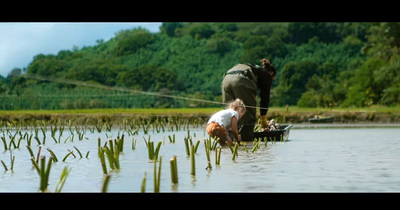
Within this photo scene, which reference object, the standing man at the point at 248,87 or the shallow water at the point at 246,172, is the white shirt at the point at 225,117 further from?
the standing man at the point at 248,87

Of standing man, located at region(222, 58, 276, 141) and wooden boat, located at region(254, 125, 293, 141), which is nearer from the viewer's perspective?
standing man, located at region(222, 58, 276, 141)

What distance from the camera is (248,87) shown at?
1359 centimetres

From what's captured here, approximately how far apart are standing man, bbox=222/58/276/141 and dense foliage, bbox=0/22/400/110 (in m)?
45.7

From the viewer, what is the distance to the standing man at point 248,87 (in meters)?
13.6

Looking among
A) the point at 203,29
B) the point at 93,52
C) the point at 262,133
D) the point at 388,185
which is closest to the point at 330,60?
the point at 203,29

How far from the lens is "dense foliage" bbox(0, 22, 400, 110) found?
71188mm

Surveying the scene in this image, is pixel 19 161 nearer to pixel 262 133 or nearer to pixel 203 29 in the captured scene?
pixel 262 133

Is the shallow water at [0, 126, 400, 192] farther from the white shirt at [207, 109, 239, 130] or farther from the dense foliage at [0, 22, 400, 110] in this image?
the dense foliage at [0, 22, 400, 110]

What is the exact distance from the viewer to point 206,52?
108m

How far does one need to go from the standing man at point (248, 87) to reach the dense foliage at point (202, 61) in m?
45.7

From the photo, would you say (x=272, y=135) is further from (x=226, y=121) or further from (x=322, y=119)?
(x=322, y=119)

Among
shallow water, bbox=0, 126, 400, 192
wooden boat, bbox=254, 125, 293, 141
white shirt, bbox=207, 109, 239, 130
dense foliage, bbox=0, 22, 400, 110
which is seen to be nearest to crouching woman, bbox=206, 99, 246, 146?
white shirt, bbox=207, 109, 239, 130

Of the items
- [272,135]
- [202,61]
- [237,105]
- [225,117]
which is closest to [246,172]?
[225,117]

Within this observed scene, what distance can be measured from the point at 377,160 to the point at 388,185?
309cm
